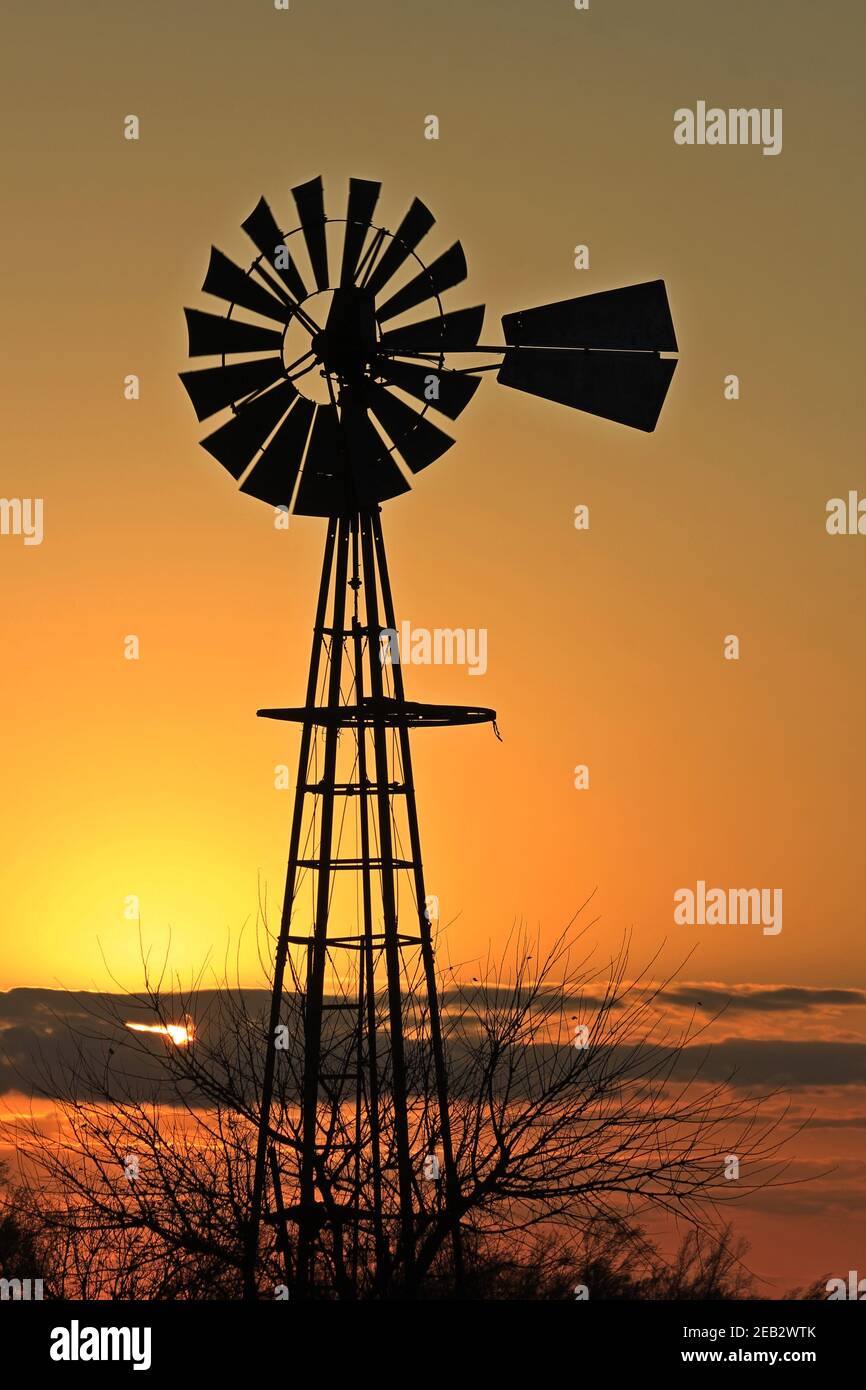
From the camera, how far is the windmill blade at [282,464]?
1538cm

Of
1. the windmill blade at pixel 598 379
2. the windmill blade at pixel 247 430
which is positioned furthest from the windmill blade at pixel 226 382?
the windmill blade at pixel 598 379

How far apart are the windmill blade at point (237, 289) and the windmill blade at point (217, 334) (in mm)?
170

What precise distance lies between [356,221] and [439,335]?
117cm

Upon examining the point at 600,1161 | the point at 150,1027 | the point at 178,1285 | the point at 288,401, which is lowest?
the point at 178,1285

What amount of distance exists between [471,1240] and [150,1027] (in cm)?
381

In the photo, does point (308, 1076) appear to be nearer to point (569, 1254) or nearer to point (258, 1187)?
point (258, 1187)

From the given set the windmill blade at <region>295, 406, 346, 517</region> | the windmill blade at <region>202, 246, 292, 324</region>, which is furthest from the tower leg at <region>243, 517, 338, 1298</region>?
the windmill blade at <region>202, 246, 292, 324</region>

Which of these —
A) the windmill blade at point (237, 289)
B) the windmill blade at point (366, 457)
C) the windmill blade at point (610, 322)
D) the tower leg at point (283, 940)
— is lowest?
the tower leg at point (283, 940)

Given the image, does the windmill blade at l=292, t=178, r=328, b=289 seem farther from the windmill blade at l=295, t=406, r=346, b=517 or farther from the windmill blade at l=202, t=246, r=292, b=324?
the windmill blade at l=295, t=406, r=346, b=517

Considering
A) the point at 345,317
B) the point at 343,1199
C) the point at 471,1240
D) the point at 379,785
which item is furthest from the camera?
the point at 471,1240

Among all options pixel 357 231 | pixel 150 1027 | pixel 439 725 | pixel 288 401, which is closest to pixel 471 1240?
pixel 150 1027

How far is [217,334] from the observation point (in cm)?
1520

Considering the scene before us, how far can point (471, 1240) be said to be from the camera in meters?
17.7

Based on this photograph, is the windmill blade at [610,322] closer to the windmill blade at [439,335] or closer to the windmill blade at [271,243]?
the windmill blade at [439,335]
